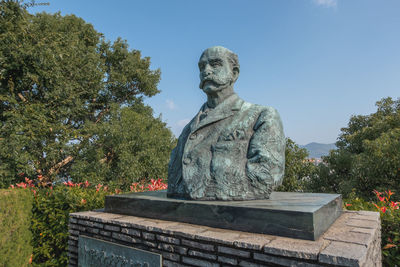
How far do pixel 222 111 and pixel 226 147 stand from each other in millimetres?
487

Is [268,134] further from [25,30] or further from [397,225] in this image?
[25,30]

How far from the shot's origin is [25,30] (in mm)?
8281

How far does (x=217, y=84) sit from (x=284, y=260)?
6.46 ft

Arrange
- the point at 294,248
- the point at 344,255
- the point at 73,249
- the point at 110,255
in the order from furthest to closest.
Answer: the point at 73,249 → the point at 110,255 → the point at 294,248 → the point at 344,255

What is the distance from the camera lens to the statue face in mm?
3076

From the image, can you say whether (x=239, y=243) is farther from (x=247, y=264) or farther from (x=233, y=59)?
(x=233, y=59)

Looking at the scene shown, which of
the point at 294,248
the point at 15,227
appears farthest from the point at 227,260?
the point at 15,227

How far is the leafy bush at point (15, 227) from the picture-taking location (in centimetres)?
430

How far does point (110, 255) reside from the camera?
2.97 m

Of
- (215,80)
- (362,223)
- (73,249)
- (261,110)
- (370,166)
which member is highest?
(215,80)

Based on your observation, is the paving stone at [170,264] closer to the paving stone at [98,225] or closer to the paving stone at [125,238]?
the paving stone at [125,238]

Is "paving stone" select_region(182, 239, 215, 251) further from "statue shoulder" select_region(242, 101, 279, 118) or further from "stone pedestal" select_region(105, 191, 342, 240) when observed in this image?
"statue shoulder" select_region(242, 101, 279, 118)

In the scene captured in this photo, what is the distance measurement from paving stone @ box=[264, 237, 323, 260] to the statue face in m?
1.80

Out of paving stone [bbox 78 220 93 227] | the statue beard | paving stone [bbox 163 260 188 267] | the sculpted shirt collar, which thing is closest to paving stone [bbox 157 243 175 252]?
paving stone [bbox 163 260 188 267]
